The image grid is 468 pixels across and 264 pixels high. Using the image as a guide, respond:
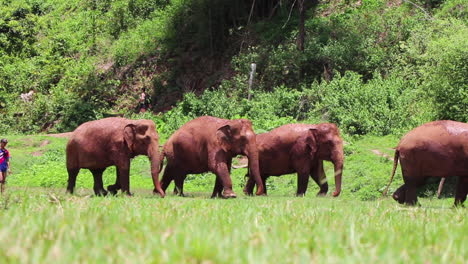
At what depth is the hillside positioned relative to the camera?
2556 centimetres

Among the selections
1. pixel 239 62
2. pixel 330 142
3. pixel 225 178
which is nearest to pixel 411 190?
pixel 225 178

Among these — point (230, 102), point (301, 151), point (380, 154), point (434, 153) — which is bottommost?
point (230, 102)

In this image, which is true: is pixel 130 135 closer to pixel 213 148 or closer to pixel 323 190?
pixel 213 148

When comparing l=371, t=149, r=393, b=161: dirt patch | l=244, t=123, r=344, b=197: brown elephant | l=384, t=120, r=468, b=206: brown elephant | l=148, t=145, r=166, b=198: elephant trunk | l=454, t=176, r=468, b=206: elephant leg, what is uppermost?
l=384, t=120, r=468, b=206: brown elephant

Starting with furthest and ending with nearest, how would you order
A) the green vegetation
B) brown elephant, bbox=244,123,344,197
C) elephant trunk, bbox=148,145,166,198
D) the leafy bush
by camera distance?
1. the leafy bush
2. brown elephant, bbox=244,123,344,197
3. elephant trunk, bbox=148,145,166,198
4. the green vegetation

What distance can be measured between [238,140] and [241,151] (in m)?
0.29

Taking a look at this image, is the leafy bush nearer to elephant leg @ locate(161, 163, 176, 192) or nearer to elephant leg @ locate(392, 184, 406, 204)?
elephant leg @ locate(161, 163, 176, 192)

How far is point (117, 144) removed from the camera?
15.6 m

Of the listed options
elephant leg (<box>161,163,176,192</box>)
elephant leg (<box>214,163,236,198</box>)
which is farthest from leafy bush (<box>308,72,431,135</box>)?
elephant leg (<box>214,163,236,198</box>)

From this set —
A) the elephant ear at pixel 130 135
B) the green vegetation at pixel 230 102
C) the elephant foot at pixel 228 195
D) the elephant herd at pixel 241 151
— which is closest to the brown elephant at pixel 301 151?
the elephant herd at pixel 241 151

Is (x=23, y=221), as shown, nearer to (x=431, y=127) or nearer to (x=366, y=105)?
(x=431, y=127)

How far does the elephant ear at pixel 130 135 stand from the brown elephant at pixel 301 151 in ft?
14.4

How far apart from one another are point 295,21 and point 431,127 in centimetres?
2537

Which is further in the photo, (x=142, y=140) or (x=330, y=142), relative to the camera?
(x=330, y=142)
